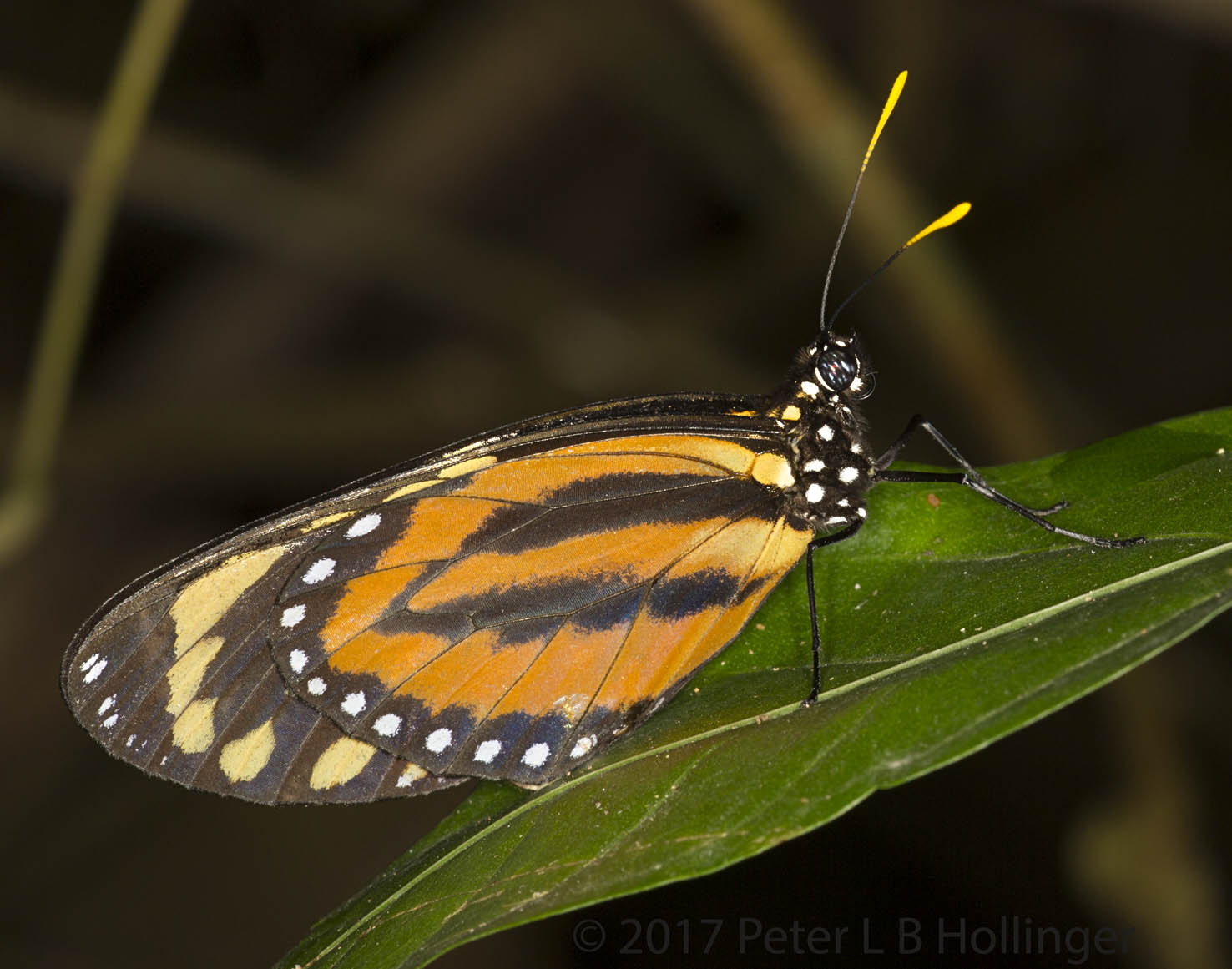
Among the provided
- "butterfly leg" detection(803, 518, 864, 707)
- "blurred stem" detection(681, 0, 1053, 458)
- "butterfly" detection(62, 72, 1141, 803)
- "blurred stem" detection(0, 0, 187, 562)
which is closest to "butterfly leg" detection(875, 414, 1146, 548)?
"butterfly" detection(62, 72, 1141, 803)

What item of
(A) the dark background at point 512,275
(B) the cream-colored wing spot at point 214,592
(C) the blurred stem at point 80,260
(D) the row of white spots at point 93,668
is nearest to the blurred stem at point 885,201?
(A) the dark background at point 512,275

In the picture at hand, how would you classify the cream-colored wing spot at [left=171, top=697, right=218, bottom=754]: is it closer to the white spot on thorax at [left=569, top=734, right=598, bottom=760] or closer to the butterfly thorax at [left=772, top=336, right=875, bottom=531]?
the white spot on thorax at [left=569, top=734, right=598, bottom=760]

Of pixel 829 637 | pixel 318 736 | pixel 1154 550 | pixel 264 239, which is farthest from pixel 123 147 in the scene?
pixel 1154 550

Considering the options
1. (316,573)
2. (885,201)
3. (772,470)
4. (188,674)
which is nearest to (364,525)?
(316,573)

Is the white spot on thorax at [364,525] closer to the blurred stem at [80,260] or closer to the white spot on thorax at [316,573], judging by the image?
the white spot on thorax at [316,573]

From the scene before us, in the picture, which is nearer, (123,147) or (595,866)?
(595,866)

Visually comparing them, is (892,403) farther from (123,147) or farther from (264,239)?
(123,147)
